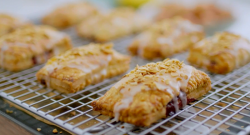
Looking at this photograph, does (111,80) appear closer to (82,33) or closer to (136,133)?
(136,133)

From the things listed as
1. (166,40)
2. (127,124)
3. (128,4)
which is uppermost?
(128,4)

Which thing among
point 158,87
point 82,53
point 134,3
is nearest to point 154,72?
point 158,87

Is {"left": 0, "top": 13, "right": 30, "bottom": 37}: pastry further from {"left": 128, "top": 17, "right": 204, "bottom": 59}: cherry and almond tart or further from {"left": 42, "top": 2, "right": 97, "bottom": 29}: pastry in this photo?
{"left": 128, "top": 17, "right": 204, "bottom": 59}: cherry and almond tart

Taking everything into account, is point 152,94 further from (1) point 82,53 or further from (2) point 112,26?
(2) point 112,26

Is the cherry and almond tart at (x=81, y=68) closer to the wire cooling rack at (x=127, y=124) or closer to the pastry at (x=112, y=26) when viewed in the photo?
the wire cooling rack at (x=127, y=124)

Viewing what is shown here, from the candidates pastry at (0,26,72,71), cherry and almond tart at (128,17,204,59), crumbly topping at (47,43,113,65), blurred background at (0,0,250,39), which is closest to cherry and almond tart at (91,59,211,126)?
crumbly topping at (47,43,113,65)
